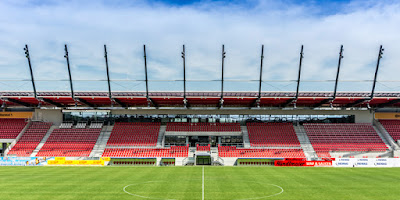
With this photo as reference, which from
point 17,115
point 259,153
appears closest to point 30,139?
point 17,115

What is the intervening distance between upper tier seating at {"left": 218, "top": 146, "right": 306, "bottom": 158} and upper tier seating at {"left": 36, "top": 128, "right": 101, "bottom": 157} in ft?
70.2

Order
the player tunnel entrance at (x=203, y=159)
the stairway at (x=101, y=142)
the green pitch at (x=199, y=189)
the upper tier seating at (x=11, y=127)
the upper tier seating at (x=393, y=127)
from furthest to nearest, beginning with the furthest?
the upper tier seating at (x=11, y=127) → the upper tier seating at (x=393, y=127) → the stairway at (x=101, y=142) → the player tunnel entrance at (x=203, y=159) → the green pitch at (x=199, y=189)

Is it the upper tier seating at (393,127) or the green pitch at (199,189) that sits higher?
the upper tier seating at (393,127)

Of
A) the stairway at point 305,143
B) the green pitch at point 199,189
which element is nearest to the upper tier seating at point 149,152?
the stairway at point 305,143

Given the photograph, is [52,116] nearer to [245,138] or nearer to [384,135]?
[245,138]

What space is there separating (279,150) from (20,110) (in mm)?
46327

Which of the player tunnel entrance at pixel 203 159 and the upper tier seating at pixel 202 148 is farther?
the upper tier seating at pixel 202 148

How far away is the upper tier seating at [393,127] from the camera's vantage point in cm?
5161

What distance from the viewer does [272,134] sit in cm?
5341

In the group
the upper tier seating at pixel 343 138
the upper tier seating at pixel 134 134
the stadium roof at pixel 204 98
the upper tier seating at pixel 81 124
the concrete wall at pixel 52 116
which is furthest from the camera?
the concrete wall at pixel 52 116

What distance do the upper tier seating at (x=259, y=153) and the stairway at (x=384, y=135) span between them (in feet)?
47.8

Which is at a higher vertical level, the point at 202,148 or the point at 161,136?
the point at 161,136

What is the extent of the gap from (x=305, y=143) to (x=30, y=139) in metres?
45.4

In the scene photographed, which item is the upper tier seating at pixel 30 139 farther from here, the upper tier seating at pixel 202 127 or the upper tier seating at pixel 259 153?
the upper tier seating at pixel 259 153
